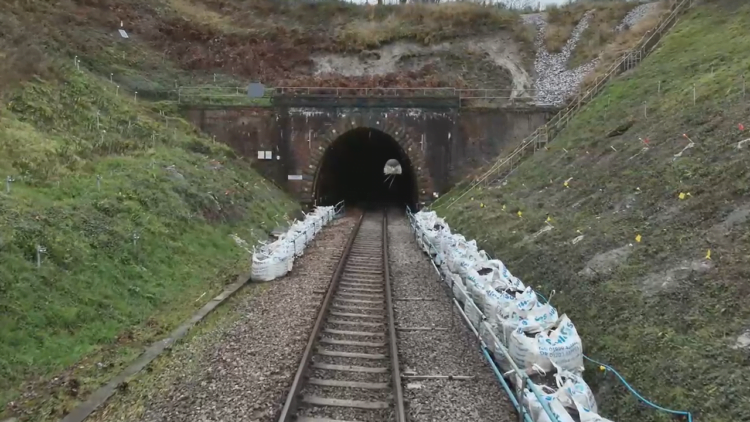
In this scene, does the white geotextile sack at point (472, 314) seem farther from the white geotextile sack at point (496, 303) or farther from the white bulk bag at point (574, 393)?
the white bulk bag at point (574, 393)

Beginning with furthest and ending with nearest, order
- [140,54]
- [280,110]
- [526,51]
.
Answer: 1. [526,51]
2. [140,54]
3. [280,110]

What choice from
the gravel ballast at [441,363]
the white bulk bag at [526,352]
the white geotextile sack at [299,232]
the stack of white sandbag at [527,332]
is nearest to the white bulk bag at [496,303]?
the stack of white sandbag at [527,332]

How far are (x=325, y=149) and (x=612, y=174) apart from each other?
52.2ft

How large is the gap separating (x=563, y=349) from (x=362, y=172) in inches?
1378

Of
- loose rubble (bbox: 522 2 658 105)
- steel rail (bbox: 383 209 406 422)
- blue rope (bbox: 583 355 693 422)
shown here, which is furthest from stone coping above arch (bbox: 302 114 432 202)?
blue rope (bbox: 583 355 693 422)

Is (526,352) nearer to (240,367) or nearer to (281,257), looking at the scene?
(240,367)

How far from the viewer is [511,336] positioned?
6.43m

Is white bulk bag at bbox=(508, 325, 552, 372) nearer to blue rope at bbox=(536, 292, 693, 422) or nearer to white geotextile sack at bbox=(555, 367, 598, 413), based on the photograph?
white geotextile sack at bbox=(555, 367, 598, 413)

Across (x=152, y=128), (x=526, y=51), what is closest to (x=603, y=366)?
(x=152, y=128)

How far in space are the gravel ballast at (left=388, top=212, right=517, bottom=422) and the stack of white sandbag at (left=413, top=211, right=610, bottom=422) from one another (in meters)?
0.30

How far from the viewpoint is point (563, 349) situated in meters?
5.89

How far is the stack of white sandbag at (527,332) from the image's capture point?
16.9ft

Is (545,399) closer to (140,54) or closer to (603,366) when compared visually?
(603,366)

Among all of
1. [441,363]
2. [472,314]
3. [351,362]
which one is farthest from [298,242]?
[441,363]
